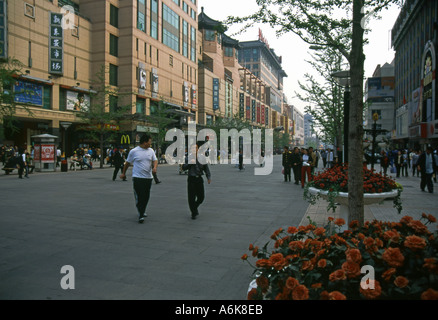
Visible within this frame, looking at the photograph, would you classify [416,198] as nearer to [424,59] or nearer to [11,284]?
[11,284]

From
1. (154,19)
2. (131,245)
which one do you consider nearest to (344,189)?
(131,245)

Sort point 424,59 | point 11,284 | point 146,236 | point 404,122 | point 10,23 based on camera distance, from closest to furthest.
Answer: point 11,284, point 146,236, point 10,23, point 424,59, point 404,122

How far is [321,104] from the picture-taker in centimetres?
2402

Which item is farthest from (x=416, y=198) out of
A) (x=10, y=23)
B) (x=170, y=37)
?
(x=170, y=37)

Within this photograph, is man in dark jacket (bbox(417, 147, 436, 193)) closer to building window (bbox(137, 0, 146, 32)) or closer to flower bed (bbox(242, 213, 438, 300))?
flower bed (bbox(242, 213, 438, 300))

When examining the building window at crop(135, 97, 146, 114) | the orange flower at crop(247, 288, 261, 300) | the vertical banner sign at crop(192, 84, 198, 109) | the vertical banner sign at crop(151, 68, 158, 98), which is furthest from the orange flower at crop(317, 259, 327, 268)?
the vertical banner sign at crop(192, 84, 198, 109)

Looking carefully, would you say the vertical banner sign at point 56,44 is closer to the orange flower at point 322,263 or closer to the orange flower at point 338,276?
the orange flower at point 322,263

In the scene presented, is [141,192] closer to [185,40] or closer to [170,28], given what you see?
[170,28]

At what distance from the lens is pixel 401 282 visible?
2.26 meters

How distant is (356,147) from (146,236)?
3920 millimetres

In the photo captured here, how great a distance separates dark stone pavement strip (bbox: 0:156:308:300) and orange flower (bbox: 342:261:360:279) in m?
1.46

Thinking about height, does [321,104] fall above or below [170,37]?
below

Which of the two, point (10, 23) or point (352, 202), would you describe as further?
point (10, 23)

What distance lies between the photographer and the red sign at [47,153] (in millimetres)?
23566
